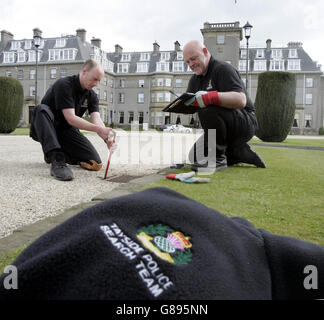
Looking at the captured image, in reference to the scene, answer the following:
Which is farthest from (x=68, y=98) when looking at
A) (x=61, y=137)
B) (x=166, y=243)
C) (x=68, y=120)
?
(x=166, y=243)

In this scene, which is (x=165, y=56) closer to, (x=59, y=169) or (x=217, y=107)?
(x=217, y=107)

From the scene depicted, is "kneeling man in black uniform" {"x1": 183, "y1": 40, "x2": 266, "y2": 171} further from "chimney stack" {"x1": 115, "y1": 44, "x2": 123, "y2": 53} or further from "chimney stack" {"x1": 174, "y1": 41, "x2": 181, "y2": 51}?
"chimney stack" {"x1": 115, "y1": 44, "x2": 123, "y2": 53}

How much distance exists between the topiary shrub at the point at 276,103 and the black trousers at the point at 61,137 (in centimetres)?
1323

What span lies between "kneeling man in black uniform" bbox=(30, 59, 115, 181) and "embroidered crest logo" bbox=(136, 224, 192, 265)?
120 inches

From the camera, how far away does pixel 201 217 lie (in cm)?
76

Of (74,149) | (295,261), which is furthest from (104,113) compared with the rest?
(295,261)

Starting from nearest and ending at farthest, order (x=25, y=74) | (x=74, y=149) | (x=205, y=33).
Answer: (x=74, y=149)
(x=205, y=33)
(x=25, y=74)

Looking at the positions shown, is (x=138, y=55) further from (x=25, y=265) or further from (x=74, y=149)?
(x=25, y=265)

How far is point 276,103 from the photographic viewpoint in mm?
15734

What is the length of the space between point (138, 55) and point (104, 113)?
1124cm

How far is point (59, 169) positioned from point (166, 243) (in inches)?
128

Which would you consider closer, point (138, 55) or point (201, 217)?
point (201, 217)

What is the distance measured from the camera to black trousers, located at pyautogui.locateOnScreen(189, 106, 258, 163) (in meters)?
3.96

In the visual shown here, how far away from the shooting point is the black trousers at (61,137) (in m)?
3.90
